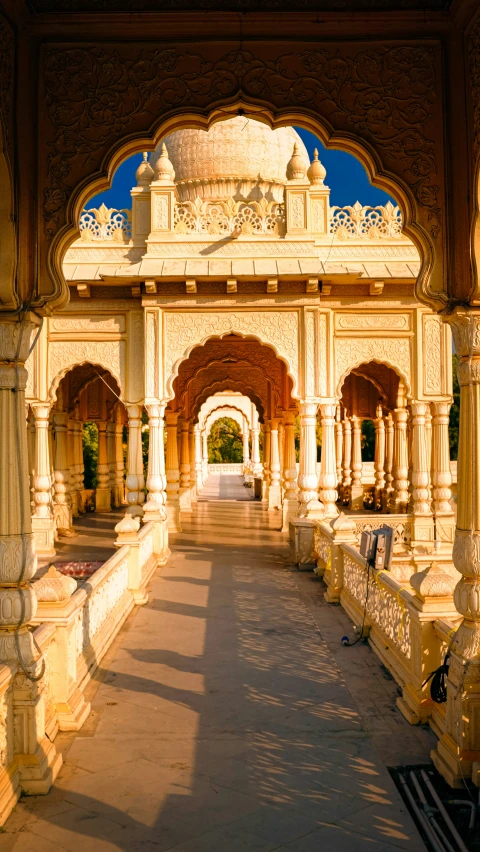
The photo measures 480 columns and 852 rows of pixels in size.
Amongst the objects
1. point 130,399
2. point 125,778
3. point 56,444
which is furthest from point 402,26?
point 56,444

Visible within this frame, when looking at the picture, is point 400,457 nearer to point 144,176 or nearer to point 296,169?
point 296,169

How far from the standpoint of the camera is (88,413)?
19.4 metres

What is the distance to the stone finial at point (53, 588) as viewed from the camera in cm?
468

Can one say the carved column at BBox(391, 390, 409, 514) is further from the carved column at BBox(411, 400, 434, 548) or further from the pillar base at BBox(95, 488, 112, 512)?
the pillar base at BBox(95, 488, 112, 512)

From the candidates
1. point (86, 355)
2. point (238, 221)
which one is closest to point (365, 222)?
point (238, 221)

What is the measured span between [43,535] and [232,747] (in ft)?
27.9

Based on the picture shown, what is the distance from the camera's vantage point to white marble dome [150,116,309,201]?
624 inches

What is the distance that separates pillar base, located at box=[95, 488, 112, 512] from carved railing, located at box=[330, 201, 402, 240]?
10793mm

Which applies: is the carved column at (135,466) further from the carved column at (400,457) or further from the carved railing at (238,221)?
the carved column at (400,457)

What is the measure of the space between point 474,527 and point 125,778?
7.88ft

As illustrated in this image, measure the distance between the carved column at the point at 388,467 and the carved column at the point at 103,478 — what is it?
7.69 meters

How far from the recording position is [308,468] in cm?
1179

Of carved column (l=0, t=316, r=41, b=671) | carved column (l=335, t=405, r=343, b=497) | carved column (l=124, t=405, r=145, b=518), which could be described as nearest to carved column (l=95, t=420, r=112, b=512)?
carved column (l=335, t=405, r=343, b=497)

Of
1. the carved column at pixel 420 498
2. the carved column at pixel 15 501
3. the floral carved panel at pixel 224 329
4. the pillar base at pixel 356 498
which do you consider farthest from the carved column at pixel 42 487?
the pillar base at pixel 356 498
